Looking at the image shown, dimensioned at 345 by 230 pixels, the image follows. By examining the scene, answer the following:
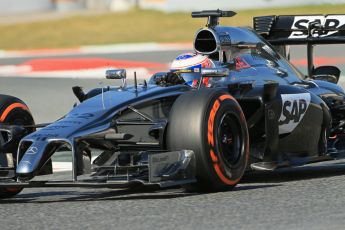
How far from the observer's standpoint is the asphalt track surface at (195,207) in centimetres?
596

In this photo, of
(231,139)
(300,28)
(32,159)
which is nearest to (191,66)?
(231,139)

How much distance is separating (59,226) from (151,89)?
210 centimetres

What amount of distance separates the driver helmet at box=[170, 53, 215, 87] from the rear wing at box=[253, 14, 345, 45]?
1.85 meters

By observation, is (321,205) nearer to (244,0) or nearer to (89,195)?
(89,195)

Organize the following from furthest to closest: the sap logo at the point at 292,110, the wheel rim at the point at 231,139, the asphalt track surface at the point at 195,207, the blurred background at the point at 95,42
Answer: the blurred background at the point at 95,42 < the sap logo at the point at 292,110 < the wheel rim at the point at 231,139 < the asphalt track surface at the point at 195,207

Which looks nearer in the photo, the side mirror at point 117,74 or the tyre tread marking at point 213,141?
the tyre tread marking at point 213,141

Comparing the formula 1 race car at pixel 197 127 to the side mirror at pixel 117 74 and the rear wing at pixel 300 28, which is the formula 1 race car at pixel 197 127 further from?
the rear wing at pixel 300 28

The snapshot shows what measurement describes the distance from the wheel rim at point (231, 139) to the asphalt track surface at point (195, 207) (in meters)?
0.26

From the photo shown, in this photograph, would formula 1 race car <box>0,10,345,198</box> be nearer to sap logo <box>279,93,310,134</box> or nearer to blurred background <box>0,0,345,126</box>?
sap logo <box>279,93,310,134</box>

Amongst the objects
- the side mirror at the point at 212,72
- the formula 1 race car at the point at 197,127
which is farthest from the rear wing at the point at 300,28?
the side mirror at the point at 212,72

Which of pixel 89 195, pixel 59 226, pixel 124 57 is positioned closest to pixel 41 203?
pixel 89 195

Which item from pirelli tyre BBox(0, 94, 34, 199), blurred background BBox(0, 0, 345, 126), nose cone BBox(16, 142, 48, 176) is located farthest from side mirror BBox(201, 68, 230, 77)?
blurred background BBox(0, 0, 345, 126)

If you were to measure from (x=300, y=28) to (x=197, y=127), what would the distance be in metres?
3.50

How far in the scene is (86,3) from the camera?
50969 mm
